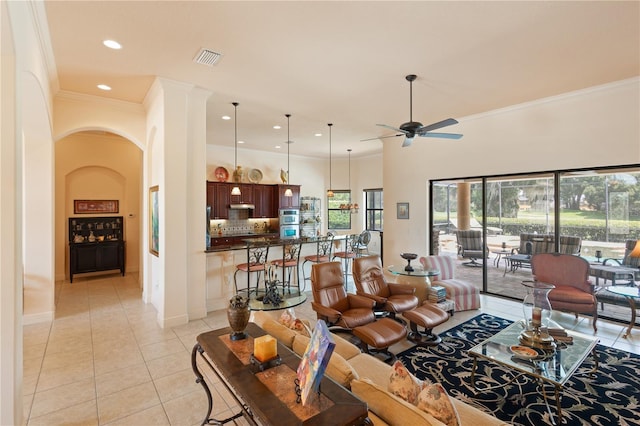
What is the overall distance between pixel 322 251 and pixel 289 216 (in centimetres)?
333

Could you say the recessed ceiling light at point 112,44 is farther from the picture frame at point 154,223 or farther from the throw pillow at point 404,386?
the throw pillow at point 404,386

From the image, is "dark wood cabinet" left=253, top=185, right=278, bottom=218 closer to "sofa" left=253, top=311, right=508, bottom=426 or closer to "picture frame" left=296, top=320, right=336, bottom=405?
"sofa" left=253, top=311, right=508, bottom=426

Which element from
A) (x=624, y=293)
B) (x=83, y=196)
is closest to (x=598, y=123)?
(x=624, y=293)

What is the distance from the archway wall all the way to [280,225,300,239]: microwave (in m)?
3.93

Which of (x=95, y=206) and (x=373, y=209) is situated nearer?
(x=95, y=206)

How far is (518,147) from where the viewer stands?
5430 millimetres

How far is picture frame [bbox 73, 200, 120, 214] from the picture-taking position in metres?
7.30

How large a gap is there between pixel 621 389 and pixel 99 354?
Result: 18.4 feet

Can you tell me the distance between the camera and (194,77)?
13.9 feet

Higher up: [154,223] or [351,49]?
[351,49]

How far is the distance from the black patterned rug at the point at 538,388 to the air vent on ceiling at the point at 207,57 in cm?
424

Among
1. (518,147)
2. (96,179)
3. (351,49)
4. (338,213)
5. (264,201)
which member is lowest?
(338,213)

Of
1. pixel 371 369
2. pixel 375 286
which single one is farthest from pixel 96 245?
pixel 371 369

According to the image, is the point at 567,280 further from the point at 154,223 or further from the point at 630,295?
the point at 154,223
